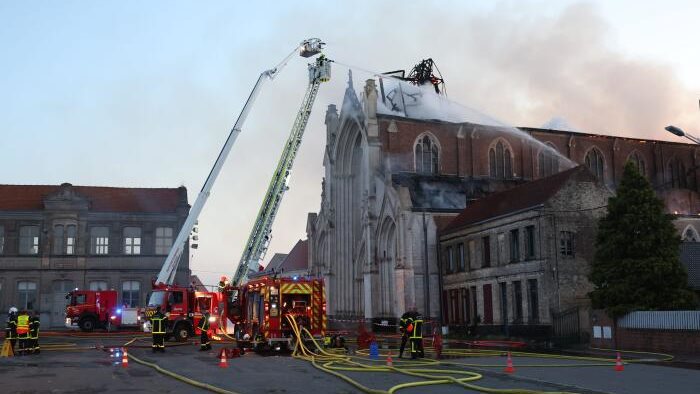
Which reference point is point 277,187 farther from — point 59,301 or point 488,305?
point 59,301

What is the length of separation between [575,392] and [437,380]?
3.00m

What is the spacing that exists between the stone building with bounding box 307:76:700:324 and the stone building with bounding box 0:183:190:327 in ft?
42.4

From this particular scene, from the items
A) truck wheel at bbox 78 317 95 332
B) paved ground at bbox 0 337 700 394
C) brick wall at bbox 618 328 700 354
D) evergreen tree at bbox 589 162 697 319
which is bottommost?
paved ground at bbox 0 337 700 394

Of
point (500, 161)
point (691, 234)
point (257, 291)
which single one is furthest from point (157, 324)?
point (500, 161)

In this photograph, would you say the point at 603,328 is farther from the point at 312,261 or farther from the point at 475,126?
the point at 312,261

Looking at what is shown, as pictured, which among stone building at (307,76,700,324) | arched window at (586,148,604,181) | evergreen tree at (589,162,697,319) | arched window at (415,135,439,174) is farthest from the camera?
arched window at (586,148,604,181)

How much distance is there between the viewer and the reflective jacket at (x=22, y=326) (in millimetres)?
25219

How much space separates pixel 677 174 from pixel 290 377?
48213 millimetres

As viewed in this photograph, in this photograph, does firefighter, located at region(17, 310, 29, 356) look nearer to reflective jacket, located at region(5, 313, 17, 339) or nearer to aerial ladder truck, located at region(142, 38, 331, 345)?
reflective jacket, located at region(5, 313, 17, 339)

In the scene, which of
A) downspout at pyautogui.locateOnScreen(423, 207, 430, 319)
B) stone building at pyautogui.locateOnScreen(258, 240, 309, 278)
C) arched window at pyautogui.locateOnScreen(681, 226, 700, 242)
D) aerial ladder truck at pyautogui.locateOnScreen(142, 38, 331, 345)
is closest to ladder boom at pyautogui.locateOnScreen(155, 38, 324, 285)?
aerial ladder truck at pyautogui.locateOnScreen(142, 38, 331, 345)

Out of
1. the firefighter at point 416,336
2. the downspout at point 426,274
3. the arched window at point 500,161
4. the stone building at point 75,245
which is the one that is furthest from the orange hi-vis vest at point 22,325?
the arched window at point 500,161

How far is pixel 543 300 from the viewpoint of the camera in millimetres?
33750

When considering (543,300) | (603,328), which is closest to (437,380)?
(603,328)

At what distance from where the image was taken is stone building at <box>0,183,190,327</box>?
2259 inches
